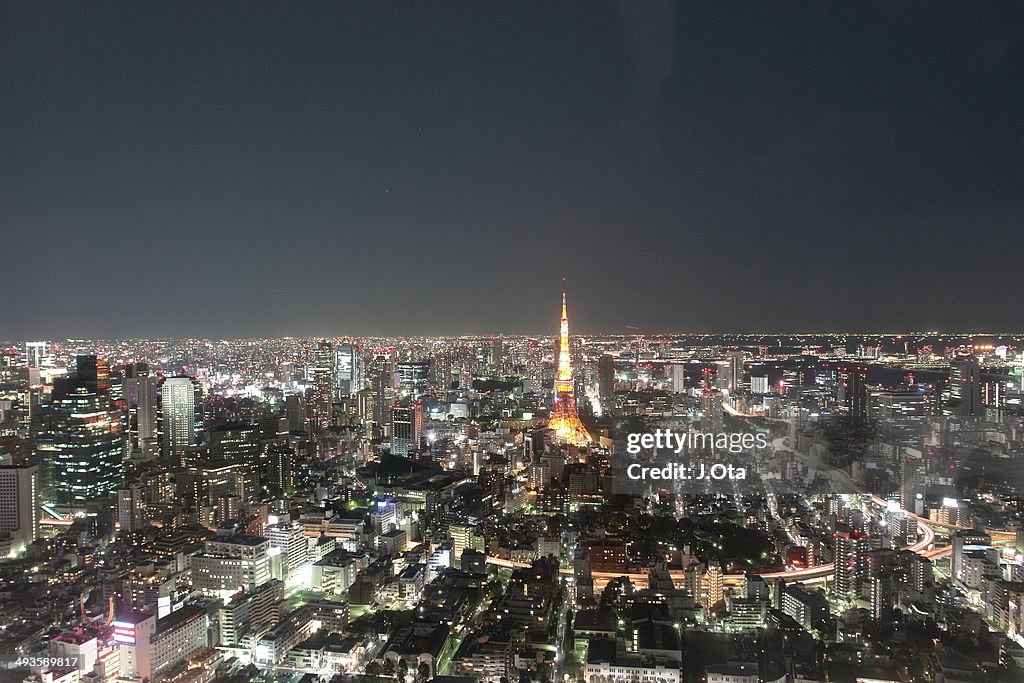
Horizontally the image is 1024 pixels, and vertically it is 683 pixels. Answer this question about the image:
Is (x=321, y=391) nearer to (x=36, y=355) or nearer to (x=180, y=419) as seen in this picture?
(x=180, y=419)

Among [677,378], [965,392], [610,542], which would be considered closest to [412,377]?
[610,542]

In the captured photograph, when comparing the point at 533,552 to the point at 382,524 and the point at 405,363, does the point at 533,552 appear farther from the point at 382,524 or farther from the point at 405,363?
the point at 405,363

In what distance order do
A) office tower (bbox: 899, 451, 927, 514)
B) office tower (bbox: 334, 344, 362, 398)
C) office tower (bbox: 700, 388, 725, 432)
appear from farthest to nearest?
office tower (bbox: 334, 344, 362, 398)
office tower (bbox: 899, 451, 927, 514)
office tower (bbox: 700, 388, 725, 432)

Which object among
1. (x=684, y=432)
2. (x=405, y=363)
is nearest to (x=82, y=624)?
(x=684, y=432)

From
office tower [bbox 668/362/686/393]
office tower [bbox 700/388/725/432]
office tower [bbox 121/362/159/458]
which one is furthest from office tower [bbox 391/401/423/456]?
office tower [bbox 700/388/725/432]

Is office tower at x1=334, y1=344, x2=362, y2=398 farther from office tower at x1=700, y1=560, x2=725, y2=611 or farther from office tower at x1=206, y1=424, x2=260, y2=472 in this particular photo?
office tower at x1=700, y1=560, x2=725, y2=611

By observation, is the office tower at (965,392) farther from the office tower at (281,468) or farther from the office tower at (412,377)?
the office tower at (412,377)
